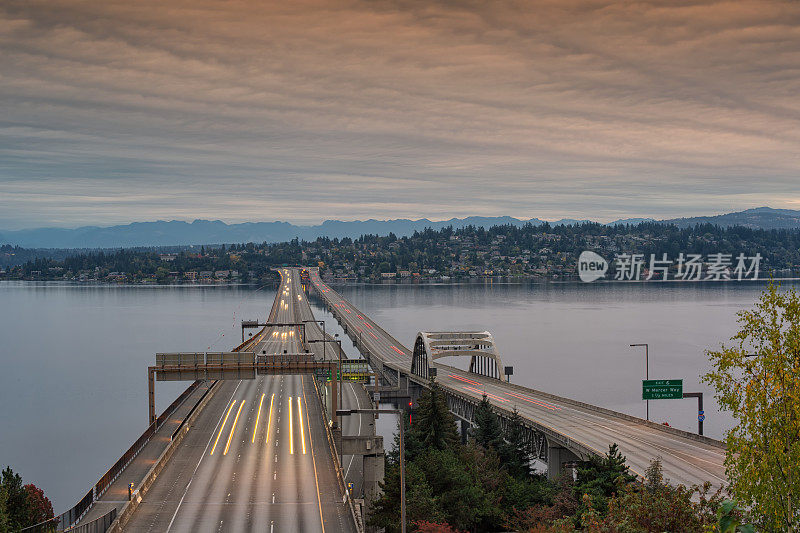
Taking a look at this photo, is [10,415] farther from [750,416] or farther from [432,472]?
[750,416]

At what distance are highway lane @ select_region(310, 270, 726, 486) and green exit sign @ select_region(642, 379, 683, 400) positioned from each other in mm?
2906

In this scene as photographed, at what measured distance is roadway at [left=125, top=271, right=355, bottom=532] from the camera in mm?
34406

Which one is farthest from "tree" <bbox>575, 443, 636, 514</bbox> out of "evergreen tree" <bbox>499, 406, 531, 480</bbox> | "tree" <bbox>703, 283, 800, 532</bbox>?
"evergreen tree" <bbox>499, 406, 531, 480</bbox>

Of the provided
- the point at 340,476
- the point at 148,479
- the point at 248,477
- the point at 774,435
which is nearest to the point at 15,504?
the point at 148,479

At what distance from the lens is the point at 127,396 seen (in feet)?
335

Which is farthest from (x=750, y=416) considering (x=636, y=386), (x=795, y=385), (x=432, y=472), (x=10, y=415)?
(x=10, y=415)

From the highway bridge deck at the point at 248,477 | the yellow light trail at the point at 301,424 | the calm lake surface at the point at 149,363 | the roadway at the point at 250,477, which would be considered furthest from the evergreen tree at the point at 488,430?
the calm lake surface at the point at 149,363

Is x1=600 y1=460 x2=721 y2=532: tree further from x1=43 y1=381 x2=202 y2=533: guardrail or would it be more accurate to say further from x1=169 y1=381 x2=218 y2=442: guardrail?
x1=169 y1=381 x2=218 y2=442: guardrail

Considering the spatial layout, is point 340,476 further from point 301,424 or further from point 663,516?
point 663,516

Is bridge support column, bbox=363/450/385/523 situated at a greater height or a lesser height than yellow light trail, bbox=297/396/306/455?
lesser

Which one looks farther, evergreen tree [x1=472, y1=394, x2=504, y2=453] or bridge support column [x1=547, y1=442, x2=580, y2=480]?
evergreen tree [x1=472, y1=394, x2=504, y2=453]

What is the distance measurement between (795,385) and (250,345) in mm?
105778

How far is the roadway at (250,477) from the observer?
113 feet

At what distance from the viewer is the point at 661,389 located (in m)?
57.0
